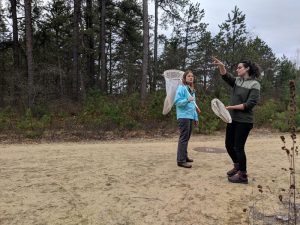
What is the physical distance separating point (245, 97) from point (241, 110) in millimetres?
206

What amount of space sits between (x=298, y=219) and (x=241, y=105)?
170 cm

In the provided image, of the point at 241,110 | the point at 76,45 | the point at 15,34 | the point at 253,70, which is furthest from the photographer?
the point at 15,34

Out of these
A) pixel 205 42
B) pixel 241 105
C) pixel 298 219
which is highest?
pixel 205 42

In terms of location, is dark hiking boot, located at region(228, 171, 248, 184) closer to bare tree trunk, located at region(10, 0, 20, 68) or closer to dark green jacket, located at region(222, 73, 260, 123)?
dark green jacket, located at region(222, 73, 260, 123)

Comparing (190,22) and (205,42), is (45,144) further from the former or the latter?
(190,22)

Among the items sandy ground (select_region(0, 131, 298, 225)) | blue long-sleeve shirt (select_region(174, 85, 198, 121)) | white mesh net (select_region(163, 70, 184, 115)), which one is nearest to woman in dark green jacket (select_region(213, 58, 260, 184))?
sandy ground (select_region(0, 131, 298, 225))

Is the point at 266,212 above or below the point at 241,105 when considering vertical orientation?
below

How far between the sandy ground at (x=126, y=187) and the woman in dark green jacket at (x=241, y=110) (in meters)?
0.39

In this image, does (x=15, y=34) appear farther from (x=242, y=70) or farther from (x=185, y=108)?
(x=242, y=70)

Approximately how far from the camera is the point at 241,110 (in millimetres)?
5109

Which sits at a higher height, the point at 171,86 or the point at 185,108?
the point at 171,86

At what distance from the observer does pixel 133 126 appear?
12062 millimetres

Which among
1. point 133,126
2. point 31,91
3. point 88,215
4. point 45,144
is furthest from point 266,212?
point 31,91

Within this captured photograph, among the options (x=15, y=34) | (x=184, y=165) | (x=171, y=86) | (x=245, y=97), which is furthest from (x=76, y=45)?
(x=245, y=97)
